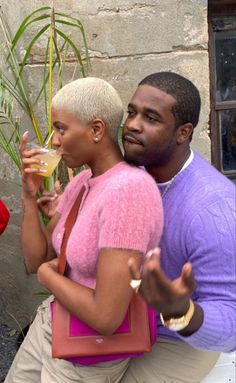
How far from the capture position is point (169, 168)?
1909mm

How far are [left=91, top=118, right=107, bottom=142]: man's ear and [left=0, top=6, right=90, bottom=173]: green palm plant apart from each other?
121cm

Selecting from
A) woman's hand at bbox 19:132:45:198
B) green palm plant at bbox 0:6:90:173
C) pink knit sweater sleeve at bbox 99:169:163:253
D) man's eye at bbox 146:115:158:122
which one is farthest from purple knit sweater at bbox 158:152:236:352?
green palm plant at bbox 0:6:90:173

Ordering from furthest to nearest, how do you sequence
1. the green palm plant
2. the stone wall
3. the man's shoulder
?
1. the stone wall
2. the green palm plant
3. the man's shoulder

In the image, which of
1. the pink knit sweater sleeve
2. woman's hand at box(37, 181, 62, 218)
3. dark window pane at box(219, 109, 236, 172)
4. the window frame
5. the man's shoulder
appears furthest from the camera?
dark window pane at box(219, 109, 236, 172)

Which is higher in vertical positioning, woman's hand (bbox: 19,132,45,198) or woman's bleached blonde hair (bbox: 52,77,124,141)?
woman's bleached blonde hair (bbox: 52,77,124,141)

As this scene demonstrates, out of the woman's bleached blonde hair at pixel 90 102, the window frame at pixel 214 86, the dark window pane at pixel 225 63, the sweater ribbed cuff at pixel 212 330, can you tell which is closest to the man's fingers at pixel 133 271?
the sweater ribbed cuff at pixel 212 330

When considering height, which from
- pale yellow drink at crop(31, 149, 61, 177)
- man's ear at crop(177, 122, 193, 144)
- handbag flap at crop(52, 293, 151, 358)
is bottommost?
handbag flap at crop(52, 293, 151, 358)

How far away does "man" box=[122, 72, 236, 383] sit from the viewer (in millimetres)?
1734

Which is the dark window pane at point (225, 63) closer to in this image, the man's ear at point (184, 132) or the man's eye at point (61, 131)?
the man's ear at point (184, 132)

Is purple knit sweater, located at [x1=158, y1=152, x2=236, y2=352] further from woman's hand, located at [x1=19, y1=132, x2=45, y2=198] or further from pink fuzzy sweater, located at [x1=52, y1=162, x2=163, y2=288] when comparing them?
woman's hand, located at [x1=19, y1=132, x2=45, y2=198]

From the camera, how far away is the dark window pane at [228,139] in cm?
370

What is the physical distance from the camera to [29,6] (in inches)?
127

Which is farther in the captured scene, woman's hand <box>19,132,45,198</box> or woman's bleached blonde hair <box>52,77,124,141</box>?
woman's hand <box>19,132,45,198</box>

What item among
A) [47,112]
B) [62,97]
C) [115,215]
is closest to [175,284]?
[115,215]
